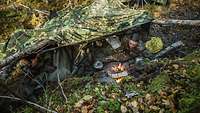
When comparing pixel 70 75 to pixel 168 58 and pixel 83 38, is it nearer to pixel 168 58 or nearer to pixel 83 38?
pixel 83 38

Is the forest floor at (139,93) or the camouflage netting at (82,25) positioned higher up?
the camouflage netting at (82,25)

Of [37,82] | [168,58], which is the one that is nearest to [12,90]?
[37,82]

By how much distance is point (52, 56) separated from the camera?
288 inches

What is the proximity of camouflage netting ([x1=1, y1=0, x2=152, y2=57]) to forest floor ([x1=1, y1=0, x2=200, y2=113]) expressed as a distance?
884 mm

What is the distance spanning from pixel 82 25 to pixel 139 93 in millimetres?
2034

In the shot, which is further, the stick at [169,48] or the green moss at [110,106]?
the stick at [169,48]

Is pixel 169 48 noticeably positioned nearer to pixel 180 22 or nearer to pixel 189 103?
pixel 180 22

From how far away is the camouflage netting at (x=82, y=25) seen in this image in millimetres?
7312

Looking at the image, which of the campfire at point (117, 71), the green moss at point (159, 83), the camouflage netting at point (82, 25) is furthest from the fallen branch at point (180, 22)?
the green moss at point (159, 83)

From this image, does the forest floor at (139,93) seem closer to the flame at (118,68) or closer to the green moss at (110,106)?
the green moss at (110,106)

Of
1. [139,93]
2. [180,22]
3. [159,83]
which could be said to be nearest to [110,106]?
[139,93]

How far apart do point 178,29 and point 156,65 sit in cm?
200

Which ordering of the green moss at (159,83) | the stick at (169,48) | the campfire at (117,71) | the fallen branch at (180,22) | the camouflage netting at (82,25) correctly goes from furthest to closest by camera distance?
the stick at (169,48)
the fallen branch at (180,22)
the camouflage netting at (82,25)
the campfire at (117,71)
the green moss at (159,83)

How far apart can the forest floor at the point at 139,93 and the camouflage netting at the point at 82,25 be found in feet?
2.90
